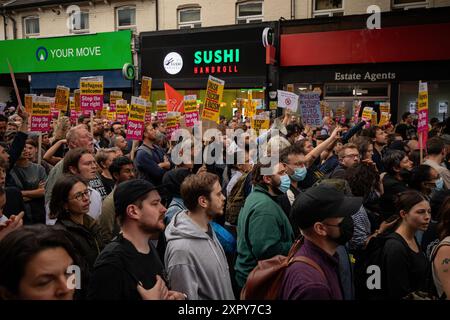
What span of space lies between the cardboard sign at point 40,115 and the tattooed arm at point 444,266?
685cm

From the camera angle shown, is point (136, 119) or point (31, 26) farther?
point (31, 26)

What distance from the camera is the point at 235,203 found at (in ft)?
16.8

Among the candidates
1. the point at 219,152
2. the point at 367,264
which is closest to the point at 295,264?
the point at 367,264

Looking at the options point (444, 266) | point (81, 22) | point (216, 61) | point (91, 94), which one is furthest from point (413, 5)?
point (81, 22)

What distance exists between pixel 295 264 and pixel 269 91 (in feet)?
52.2

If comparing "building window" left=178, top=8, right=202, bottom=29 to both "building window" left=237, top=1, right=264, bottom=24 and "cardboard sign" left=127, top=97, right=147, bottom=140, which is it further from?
"cardboard sign" left=127, top=97, right=147, bottom=140

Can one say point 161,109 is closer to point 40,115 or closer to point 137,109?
point 137,109

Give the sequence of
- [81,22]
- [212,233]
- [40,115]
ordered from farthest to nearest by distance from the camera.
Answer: [81,22]
[40,115]
[212,233]

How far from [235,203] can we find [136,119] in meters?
4.41

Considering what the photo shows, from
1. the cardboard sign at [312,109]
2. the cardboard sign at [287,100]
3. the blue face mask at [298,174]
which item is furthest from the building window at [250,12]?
the blue face mask at [298,174]

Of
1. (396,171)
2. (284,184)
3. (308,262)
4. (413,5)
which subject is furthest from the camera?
(413,5)

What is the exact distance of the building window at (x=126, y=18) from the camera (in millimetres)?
20770

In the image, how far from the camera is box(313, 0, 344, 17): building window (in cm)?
1702

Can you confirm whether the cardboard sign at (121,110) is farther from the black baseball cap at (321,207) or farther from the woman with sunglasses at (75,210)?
the black baseball cap at (321,207)
